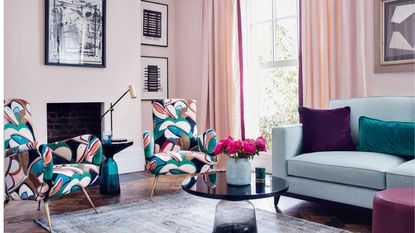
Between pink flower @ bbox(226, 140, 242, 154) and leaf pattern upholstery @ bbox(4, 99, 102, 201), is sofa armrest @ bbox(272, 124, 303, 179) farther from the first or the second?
leaf pattern upholstery @ bbox(4, 99, 102, 201)

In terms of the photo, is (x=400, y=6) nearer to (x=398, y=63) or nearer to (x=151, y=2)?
(x=398, y=63)

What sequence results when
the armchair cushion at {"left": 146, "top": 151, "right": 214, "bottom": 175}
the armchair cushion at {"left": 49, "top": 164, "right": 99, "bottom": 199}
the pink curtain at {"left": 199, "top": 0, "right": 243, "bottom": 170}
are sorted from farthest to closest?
1. the pink curtain at {"left": 199, "top": 0, "right": 243, "bottom": 170}
2. the armchair cushion at {"left": 146, "top": 151, "right": 214, "bottom": 175}
3. the armchair cushion at {"left": 49, "top": 164, "right": 99, "bottom": 199}

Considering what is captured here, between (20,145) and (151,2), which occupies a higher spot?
(151,2)

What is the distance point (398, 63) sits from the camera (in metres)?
3.52

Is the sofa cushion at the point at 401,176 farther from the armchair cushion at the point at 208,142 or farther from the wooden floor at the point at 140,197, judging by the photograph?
the armchair cushion at the point at 208,142

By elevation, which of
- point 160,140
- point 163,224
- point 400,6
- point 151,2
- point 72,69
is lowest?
point 163,224

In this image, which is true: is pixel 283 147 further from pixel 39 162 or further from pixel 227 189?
pixel 39 162

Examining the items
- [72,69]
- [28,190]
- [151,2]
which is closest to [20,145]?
[28,190]

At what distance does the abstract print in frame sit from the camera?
344cm

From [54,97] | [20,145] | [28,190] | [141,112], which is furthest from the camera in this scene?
[141,112]

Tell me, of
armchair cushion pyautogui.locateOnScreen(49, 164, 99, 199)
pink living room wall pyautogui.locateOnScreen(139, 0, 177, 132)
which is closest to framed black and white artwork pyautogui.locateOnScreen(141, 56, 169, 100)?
pink living room wall pyautogui.locateOnScreen(139, 0, 177, 132)

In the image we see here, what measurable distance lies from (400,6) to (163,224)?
277 centimetres

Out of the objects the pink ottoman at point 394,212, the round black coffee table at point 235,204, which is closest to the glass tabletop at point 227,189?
the round black coffee table at point 235,204

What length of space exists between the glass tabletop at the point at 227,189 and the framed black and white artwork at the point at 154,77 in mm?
2918
